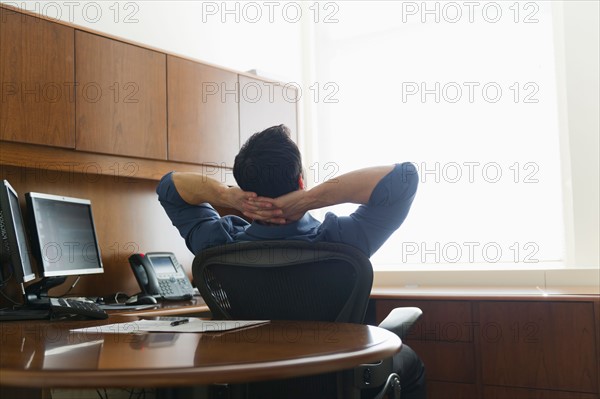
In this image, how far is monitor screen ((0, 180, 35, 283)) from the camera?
2079 mm

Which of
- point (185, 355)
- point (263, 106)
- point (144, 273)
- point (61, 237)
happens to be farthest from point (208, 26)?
point (185, 355)

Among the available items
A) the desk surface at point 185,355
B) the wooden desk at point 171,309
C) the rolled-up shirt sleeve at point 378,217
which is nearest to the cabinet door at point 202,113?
the wooden desk at point 171,309

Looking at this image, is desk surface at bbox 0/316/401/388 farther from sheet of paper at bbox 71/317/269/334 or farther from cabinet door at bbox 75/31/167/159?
cabinet door at bbox 75/31/167/159

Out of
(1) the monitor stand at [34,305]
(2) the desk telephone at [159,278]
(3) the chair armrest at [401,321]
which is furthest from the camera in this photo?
(2) the desk telephone at [159,278]

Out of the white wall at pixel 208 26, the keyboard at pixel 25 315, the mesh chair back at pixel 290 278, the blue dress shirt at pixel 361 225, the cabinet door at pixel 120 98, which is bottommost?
the keyboard at pixel 25 315

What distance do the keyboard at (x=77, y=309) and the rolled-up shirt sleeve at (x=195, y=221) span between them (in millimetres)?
319

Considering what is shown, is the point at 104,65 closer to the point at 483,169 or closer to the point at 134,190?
the point at 134,190

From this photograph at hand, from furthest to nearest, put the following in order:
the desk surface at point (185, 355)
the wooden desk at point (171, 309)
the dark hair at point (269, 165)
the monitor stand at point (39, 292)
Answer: the wooden desk at point (171, 309)
the monitor stand at point (39, 292)
the dark hair at point (269, 165)
the desk surface at point (185, 355)

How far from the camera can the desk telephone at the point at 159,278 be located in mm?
2844

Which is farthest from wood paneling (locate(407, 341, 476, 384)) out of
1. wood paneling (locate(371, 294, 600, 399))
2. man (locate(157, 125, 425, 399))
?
man (locate(157, 125, 425, 399))

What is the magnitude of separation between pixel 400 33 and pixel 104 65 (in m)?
1.94

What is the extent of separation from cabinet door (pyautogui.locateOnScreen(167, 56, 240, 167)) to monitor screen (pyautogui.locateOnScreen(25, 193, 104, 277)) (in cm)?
53

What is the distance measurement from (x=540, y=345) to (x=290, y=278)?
1582 mm

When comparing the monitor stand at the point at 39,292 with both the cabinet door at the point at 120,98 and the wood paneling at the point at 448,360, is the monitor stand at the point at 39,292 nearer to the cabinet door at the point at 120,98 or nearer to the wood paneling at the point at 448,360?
the cabinet door at the point at 120,98
